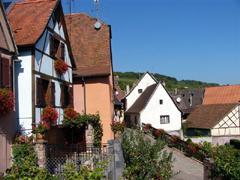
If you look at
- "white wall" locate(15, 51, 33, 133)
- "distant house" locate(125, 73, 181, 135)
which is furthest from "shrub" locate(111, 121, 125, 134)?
"distant house" locate(125, 73, 181, 135)

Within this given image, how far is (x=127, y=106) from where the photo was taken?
200 ft

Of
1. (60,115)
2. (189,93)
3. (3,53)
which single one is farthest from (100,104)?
→ (189,93)

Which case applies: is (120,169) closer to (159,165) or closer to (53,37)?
(159,165)

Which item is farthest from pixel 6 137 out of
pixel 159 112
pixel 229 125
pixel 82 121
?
pixel 229 125

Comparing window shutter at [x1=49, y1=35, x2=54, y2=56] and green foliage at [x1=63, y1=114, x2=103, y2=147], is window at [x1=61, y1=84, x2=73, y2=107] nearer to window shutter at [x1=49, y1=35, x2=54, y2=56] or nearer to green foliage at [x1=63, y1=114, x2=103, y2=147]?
green foliage at [x1=63, y1=114, x2=103, y2=147]

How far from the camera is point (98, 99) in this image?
26.2 meters

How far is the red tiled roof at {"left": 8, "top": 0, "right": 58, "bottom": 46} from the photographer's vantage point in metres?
16.9

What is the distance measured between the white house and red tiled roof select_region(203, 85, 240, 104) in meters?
Answer: 43.2

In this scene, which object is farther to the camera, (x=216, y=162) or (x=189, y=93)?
(x=189, y=93)

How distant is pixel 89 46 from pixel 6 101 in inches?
561

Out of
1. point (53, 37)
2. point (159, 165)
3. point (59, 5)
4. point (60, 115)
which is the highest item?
point (59, 5)

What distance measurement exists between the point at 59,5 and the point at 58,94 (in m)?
4.13

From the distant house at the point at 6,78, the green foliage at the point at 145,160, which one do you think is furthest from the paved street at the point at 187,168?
the distant house at the point at 6,78

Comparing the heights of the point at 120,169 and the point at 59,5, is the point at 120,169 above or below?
below
